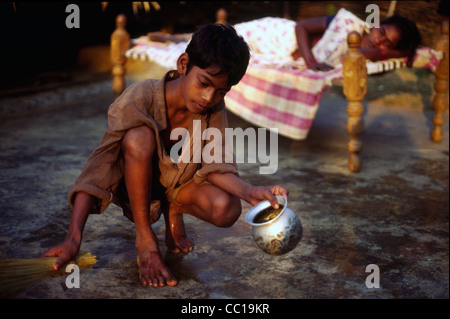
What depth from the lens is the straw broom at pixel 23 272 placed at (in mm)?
1967

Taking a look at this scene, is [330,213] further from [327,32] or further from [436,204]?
[327,32]

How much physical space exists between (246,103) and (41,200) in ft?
6.24

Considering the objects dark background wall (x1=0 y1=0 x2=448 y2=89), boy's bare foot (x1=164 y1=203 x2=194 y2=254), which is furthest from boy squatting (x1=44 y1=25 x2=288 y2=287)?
dark background wall (x1=0 y1=0 x2=448 y2=89)

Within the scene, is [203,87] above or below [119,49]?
above

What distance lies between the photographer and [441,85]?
175 inches

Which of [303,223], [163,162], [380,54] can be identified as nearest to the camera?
[163,162]

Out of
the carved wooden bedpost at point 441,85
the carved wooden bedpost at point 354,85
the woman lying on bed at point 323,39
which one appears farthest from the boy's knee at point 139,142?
the carved wooden bedpost at point 441,85

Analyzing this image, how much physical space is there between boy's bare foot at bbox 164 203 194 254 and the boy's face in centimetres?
51

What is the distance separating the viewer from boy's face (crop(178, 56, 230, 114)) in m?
2.07

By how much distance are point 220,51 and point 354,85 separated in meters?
1.81

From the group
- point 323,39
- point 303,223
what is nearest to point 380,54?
point 323,39

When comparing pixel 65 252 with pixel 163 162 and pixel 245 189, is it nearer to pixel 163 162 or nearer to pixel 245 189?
pixel 163 162
